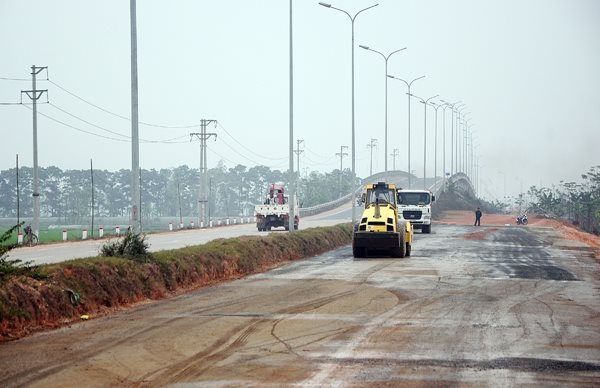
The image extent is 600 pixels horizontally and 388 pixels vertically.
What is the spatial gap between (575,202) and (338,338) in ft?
359

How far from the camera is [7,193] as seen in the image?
157 m

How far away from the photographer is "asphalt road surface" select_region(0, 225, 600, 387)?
455 inches

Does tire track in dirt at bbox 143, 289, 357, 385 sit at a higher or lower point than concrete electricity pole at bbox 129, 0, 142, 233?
lower

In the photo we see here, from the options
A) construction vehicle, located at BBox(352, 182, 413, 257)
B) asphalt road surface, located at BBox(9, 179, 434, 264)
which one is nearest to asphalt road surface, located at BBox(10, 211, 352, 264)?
asphalt road surface, located at BBox(9, 179, 434, 264)

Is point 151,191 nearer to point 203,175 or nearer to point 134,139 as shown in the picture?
point 203,175

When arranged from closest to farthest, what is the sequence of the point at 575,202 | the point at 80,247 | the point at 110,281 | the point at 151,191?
the point at 110,281 → the point at 80,247 → the point at 575,202 → the point at 151,191

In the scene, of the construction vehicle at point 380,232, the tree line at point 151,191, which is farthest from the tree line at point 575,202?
the construction vehicle at point 380,232

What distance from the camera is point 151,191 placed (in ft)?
580

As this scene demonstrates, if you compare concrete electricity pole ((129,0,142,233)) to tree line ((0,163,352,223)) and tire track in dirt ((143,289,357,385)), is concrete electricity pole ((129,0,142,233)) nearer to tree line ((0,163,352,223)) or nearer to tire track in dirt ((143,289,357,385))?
tire track in dirt ((143,289,357,385))

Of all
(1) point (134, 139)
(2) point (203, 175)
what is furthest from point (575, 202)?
(1) point (134, 139)

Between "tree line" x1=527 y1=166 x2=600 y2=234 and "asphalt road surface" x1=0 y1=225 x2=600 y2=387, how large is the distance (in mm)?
86058

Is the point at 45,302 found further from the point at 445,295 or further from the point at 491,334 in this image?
the point at 445,295

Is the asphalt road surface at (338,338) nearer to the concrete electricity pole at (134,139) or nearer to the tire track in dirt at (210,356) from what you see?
the tire track in dirt at (210,356)

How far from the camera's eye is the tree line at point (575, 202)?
10919 cm
